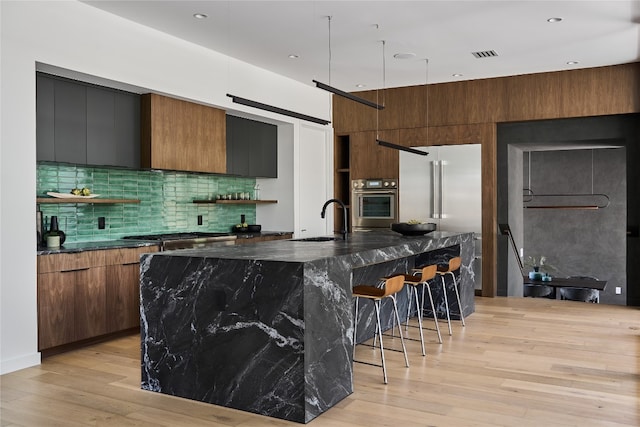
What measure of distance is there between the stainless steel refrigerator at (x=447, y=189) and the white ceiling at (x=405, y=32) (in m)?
1.11

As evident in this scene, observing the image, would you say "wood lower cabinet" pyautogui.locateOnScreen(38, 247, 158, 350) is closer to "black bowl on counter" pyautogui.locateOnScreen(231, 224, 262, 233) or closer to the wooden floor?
the wooden floor

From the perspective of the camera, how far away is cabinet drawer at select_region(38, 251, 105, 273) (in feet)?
14.8

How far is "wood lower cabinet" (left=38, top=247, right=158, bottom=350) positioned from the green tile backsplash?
0.64m

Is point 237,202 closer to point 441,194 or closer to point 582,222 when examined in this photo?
point 441,194

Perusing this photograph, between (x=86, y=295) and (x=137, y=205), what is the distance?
1498 millimetres

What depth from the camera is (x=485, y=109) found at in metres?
7.68

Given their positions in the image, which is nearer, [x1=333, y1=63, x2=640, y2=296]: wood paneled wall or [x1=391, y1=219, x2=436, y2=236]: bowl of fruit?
[x1=391, y1=219, x2=436, y2=236]: bowl of fruit

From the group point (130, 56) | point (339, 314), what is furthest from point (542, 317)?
point (130, 56)

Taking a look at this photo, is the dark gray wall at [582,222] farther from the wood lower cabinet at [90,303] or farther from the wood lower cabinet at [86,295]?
the wood lower cabinet at [90,303]

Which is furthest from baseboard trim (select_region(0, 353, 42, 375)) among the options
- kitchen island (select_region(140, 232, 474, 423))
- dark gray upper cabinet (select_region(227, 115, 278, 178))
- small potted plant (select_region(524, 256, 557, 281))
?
small potted plant (select_region(524, 256, 557, 281))

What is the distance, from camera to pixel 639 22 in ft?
17.7

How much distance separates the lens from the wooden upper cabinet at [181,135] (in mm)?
5688

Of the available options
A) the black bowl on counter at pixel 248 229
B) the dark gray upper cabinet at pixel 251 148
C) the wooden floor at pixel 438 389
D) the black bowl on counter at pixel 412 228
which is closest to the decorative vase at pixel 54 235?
the wooden floor at pixel 438 389

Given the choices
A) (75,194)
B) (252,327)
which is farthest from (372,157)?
(252,327)
